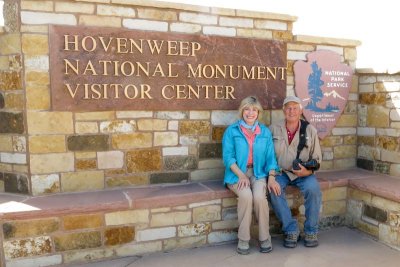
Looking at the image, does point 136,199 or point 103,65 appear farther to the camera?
point 103,65

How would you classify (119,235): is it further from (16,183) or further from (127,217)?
(16,183)

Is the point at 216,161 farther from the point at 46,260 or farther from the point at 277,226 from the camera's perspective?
the point at 46,260

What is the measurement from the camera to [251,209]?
318cm

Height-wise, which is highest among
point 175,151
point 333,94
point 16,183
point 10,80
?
point 10,80

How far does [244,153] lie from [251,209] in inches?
21.1

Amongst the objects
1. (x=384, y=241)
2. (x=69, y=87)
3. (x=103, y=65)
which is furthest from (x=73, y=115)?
(x=384, y=241)

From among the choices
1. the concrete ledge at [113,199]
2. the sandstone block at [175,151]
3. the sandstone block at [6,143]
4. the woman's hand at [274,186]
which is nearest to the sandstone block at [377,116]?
the concrete ledge at [113,199]

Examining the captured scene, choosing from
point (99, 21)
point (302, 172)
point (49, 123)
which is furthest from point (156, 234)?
point (99, 21)

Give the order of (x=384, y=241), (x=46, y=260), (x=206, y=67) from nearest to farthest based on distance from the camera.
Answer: (x=46, y=260) < (x=384, y=241) < (x=206, y=67)

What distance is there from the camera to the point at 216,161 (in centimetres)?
381

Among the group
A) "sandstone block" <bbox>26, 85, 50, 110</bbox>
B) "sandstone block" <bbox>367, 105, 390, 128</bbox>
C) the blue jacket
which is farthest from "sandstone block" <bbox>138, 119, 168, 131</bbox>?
"sandstone block" <bbox>367, 105, 390, 128</bbox>

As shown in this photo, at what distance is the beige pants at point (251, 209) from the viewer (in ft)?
10.3

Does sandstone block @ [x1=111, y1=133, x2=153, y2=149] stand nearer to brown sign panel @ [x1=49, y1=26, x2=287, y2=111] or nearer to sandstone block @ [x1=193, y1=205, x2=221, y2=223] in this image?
brown sign panel @ [x1=49, y1=26, x2=287, y2=111]

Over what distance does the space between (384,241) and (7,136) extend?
3.87 metres
